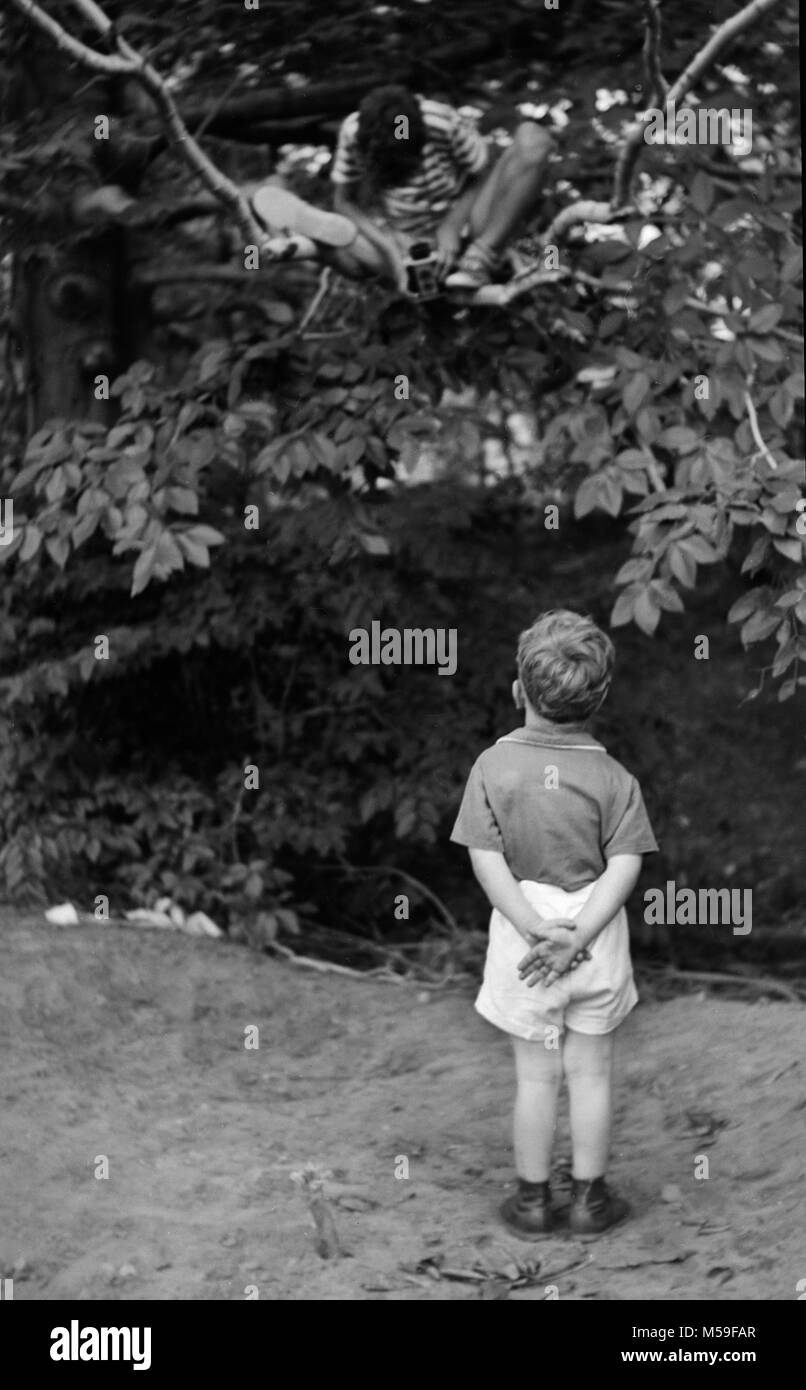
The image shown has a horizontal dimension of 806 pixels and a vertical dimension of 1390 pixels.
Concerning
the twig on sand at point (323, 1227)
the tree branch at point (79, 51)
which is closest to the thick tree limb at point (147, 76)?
the tree branch at point (79, 51)

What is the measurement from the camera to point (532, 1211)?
297 centimetres

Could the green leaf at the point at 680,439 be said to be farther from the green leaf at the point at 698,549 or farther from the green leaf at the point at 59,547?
the green leaf at the point at 59,547

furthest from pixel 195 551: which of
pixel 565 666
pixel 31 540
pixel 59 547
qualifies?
pixel 565 666

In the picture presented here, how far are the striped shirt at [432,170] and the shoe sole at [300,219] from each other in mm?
183

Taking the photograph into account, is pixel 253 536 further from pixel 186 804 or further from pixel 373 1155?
pixel 373 1155

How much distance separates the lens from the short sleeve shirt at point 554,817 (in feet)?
9.60

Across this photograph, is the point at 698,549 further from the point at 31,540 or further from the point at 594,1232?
the point at 31,540

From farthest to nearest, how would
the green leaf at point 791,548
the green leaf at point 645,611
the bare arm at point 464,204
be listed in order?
the bare arm at point 464,204
the green leaf at point 645,611
the green leaf at point 791,548

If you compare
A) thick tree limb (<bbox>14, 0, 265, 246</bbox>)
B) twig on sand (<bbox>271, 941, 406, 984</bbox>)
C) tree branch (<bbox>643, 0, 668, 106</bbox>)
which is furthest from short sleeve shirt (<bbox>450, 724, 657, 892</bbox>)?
twig on sand (<bbox>271, 941, 406, 984</bbox>)

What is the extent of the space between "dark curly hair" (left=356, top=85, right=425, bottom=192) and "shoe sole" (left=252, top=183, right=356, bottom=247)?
0.67 ft

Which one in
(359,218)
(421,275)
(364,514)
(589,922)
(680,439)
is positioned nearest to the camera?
(589,922)

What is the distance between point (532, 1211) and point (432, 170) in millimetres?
2765

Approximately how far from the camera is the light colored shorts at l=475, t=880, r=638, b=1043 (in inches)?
114

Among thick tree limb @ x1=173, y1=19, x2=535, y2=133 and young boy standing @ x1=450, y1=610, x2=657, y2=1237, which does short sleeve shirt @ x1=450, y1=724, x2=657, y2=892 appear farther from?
thick tree limb @ x1=173, y1=19, x2=535, y2=133
